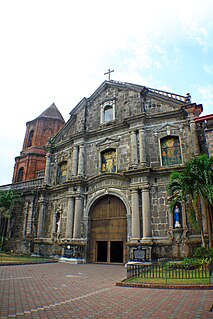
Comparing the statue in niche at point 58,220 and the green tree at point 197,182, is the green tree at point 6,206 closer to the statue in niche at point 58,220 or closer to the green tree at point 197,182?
the statue in niche at point 58,220

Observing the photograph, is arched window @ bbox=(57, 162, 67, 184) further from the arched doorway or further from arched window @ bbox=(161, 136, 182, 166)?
arched window @ bbox=(161, 136, 182, 166)

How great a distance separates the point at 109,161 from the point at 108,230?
16.8 ft

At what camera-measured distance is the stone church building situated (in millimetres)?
14305

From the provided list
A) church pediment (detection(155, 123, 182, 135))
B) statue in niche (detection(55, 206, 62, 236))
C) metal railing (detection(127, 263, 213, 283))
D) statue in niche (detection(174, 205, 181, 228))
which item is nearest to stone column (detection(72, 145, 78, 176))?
statue in niche (detection(55, 206, 62, 236))

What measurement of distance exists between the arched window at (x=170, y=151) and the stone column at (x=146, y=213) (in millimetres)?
2435

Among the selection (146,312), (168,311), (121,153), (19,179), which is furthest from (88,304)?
(19,179)

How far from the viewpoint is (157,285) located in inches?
314

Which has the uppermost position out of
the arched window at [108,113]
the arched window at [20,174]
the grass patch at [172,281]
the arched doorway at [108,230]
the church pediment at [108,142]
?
the arched window at [108,113]

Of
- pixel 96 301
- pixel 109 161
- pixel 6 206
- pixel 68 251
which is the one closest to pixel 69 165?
pixel 109 161

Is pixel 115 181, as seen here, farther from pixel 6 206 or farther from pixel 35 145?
pixel 35 145

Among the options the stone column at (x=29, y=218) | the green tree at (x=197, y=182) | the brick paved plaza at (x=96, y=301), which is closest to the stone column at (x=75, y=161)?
the stone column at (x=29, y=218)

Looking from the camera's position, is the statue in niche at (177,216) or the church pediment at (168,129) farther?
the church pediment at (168,129)

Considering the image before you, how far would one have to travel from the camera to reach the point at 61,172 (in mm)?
21625

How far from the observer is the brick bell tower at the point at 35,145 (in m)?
29.3
